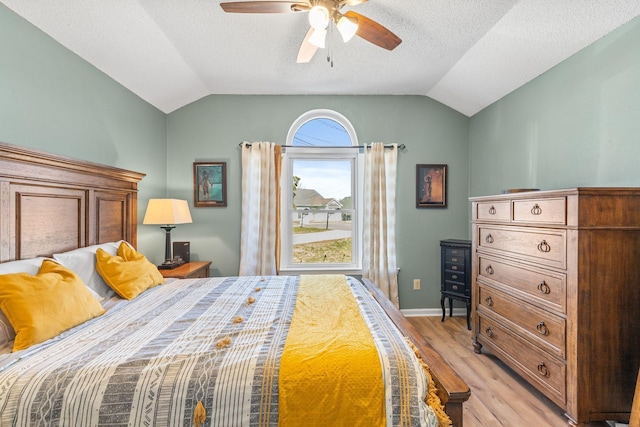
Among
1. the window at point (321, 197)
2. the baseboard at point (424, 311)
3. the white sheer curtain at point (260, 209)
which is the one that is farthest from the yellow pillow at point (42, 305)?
the baseboard at point (424, 311)

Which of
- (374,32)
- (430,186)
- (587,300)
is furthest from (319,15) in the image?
(430,186)

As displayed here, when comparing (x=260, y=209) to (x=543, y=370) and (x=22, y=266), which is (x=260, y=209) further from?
→ (x=543, y=370)

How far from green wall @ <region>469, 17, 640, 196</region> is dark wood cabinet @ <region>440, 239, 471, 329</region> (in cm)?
77

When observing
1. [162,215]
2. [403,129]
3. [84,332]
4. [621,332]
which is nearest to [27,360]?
[84,332]

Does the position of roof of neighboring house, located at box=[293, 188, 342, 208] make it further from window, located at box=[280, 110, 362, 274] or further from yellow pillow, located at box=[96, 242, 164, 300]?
yellow pillow, located at box=[96, 242, 164, 300]

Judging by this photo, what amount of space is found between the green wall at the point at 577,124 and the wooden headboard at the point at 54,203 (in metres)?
3.78

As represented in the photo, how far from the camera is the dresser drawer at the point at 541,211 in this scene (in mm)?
1779

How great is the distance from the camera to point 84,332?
1.42 metres

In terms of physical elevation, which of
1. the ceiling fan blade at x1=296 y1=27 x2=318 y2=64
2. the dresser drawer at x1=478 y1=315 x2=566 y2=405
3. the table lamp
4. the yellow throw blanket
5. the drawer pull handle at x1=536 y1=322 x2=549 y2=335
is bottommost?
the dresser drawer at x1=478 y1=315 x2=566 y2=405

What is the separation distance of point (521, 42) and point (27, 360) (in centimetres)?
359

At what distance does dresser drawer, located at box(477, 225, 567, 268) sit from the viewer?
1820 millimetres

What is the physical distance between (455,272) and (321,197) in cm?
181

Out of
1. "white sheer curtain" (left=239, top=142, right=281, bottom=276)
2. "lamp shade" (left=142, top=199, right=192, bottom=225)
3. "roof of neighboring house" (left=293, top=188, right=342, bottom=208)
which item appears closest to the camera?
"lamp shade" (left=142, top=199, right=192, bottom=225)

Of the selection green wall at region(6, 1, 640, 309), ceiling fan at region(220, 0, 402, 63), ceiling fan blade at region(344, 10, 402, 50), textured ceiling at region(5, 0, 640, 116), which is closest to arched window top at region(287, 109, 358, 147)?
green wall at region(6, 1, 640, 309)
